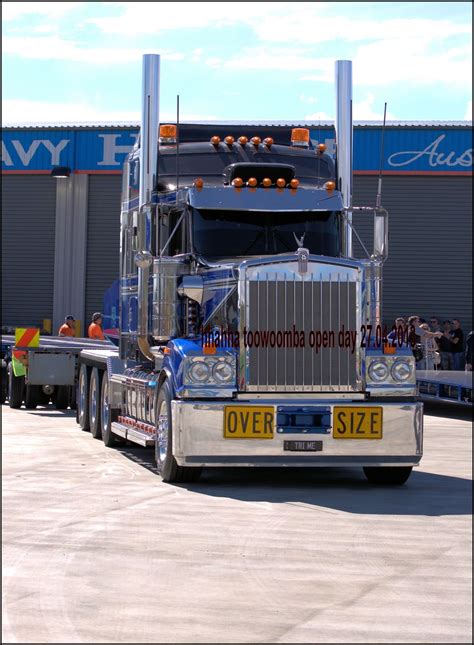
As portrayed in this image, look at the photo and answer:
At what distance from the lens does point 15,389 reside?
23.9m

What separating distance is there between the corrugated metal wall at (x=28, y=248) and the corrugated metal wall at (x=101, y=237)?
4.85 feet

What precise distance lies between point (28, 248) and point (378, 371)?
107 ft

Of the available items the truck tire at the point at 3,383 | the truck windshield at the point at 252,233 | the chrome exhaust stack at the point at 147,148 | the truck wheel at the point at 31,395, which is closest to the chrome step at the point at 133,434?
the chrome exhaust stack at the point at 147,148

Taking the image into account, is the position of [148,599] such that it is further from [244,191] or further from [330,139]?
[330,139]

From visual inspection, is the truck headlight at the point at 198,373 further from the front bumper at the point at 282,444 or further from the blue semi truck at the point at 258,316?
the front bumper at the point at 282,444

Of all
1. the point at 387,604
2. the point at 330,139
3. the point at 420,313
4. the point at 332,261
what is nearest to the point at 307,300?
the point at 332,261

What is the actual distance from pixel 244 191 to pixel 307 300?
75.9 inches

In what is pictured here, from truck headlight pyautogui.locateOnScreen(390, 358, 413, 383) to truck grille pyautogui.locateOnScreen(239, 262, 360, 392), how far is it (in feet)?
1.31

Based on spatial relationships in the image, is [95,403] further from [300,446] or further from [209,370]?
[300,446]

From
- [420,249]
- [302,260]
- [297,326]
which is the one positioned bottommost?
[297,326]

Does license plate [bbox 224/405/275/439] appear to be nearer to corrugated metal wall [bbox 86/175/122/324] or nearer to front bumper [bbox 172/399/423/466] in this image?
front bumper [bbox 172/399/423/466]

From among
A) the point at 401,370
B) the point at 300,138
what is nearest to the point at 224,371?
the point at 401,370

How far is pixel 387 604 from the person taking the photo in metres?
7.54

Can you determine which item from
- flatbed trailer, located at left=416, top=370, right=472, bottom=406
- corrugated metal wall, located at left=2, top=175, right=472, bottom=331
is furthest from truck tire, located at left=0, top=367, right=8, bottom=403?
corrugated metal wall, located at left=2, top=175, right=472, bottom=331
